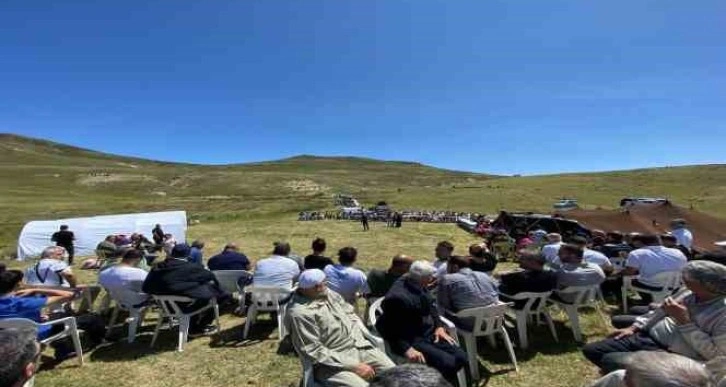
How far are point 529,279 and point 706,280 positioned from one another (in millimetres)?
2511

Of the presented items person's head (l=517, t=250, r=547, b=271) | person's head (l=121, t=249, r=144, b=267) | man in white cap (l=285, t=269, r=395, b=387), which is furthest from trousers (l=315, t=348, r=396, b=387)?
person's head (l=121, t=249, r=144, b=267)

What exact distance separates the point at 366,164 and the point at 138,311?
17528cm

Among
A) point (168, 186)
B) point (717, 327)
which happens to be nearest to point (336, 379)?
point (717, 327)

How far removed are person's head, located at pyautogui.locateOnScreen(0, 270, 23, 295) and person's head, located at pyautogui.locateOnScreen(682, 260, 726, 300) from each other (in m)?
6.86

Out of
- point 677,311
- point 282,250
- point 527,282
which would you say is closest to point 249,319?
point 282,250

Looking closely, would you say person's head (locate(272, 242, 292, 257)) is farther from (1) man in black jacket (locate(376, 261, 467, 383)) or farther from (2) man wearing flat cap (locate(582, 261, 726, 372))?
(2) man wearing flat cap (locate(582, 261, 726, 372))

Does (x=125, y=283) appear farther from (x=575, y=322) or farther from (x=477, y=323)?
(x=575, y=322)

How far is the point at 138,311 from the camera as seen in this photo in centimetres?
678

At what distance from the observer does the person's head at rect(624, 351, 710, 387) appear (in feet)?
6.41

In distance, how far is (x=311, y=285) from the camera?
4.49 meters

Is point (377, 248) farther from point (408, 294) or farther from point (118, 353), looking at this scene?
point (408, 294)

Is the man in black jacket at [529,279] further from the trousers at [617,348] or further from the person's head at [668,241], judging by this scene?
the person's head at [668,241]

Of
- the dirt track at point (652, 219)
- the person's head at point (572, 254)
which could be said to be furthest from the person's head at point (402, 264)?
the dirt track at point (652, 219)

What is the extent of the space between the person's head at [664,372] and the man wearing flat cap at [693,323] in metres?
1.51
